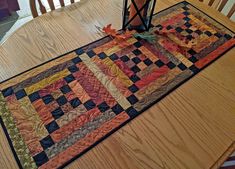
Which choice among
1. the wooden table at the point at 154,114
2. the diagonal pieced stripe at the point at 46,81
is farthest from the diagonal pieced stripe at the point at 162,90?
the diagonal pieced stripe at the point at 46,81

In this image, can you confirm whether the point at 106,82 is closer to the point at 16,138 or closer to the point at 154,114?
the point at 154,114

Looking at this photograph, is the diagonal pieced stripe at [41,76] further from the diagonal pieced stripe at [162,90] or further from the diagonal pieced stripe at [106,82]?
the diagonal pieced stripe at [162,90]

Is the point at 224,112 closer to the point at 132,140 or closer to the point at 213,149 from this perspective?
the point at 213,149

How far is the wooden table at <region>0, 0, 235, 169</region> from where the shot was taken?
67cm

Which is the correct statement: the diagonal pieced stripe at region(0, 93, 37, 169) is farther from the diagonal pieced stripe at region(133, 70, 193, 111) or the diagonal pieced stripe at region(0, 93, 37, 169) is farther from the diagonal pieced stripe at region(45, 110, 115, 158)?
the diagonal pieced stripe at region(133, 70, 193, 111)

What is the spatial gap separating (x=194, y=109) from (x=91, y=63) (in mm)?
428

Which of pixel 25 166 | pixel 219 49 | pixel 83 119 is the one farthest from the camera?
pixel 219 49

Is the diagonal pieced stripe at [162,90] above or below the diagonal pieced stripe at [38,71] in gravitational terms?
below

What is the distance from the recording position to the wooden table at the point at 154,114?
A: 0.67m

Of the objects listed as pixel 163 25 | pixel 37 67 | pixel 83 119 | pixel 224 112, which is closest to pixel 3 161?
pixel 83 119

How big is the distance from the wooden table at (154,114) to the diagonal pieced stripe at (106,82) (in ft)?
0.25

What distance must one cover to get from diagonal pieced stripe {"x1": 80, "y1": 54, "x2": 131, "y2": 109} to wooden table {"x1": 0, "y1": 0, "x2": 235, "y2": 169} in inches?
3.0

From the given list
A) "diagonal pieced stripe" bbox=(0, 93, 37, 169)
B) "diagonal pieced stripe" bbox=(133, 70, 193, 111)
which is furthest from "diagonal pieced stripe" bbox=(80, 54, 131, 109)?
"diagonal pieced stripe" bbox=(0, 93, 37, 169)

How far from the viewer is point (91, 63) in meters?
0.89
